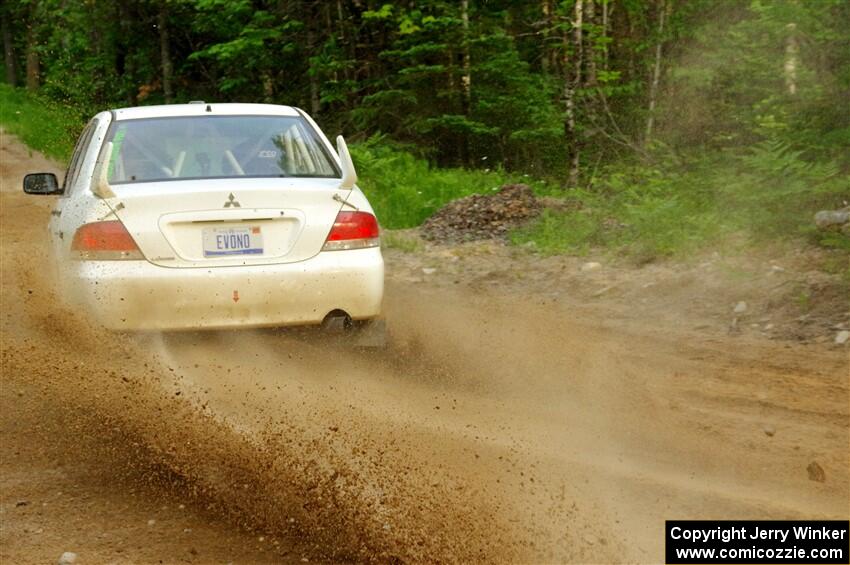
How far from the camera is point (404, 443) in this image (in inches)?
190

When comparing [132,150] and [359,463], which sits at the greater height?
[132,150]

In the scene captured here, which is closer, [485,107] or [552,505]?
[552,505]

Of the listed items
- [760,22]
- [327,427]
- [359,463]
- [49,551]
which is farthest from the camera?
[760,22]

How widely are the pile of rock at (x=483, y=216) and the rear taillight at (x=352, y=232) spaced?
5322 millimetres

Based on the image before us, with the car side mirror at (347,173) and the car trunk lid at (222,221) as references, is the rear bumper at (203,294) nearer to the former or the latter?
the car trunk lid at (222,221)

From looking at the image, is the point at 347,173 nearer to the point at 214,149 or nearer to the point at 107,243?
the point at 214,149

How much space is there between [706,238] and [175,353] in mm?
5430

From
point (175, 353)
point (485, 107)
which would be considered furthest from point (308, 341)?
point (485, 107)

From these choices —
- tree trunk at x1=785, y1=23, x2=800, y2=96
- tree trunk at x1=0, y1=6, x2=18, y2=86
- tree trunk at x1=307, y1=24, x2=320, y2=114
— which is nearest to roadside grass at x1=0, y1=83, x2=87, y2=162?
tree trunk at x1=307, y1=24, x2=320, y2=114

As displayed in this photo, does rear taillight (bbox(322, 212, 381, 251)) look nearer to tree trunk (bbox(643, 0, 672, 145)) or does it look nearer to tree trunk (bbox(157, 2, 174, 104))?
tree trunk (bbox(643, 0, 672, 145))

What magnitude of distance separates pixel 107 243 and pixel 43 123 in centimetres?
2619

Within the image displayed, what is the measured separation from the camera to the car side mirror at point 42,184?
7.14 m

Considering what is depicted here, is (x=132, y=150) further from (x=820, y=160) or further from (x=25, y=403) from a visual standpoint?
(x=820, y=160)

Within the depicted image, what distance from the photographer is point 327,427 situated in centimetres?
502
